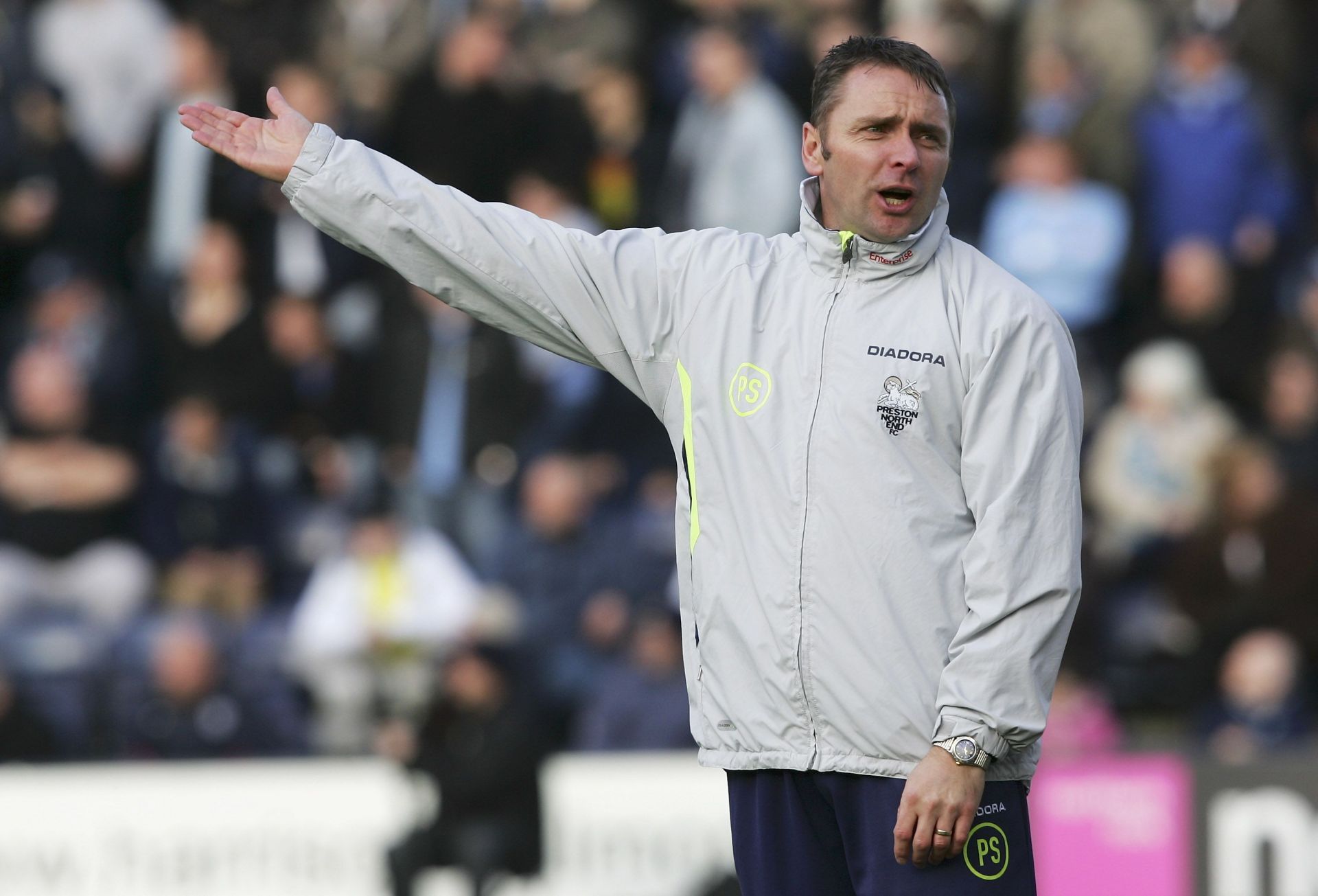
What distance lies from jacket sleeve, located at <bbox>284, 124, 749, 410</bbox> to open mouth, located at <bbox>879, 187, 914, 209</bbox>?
331mm

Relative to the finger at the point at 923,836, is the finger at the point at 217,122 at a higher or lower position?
higher

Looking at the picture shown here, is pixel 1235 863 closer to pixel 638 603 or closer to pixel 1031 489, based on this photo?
pixel 638 603

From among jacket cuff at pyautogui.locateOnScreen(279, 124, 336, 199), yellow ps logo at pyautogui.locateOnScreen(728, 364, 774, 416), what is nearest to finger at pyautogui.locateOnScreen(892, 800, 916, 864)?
yellow ps logo at pyautogui.locateOnScreen(728, 364, 774, 416)

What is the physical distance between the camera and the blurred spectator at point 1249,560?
900cm

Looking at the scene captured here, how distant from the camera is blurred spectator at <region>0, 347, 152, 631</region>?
9750mm

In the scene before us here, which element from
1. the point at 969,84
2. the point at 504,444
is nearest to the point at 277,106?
the point at 504,444

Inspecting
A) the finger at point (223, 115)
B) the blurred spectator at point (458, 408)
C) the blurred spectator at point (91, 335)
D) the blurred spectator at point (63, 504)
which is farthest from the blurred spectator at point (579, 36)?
the finger at point (223, 115)

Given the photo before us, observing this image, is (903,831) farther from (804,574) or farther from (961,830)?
(804,574)

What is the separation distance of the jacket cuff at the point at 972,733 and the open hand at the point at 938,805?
0.03 meters

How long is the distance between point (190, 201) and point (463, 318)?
180 centimetres

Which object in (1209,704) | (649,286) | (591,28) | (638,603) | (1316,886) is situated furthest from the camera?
(591,28)

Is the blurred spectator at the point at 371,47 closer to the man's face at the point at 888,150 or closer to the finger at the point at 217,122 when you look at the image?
the finger at the point at 217,122

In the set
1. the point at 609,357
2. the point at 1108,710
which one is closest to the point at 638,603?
the point at 1108,710

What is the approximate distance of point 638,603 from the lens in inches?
374
